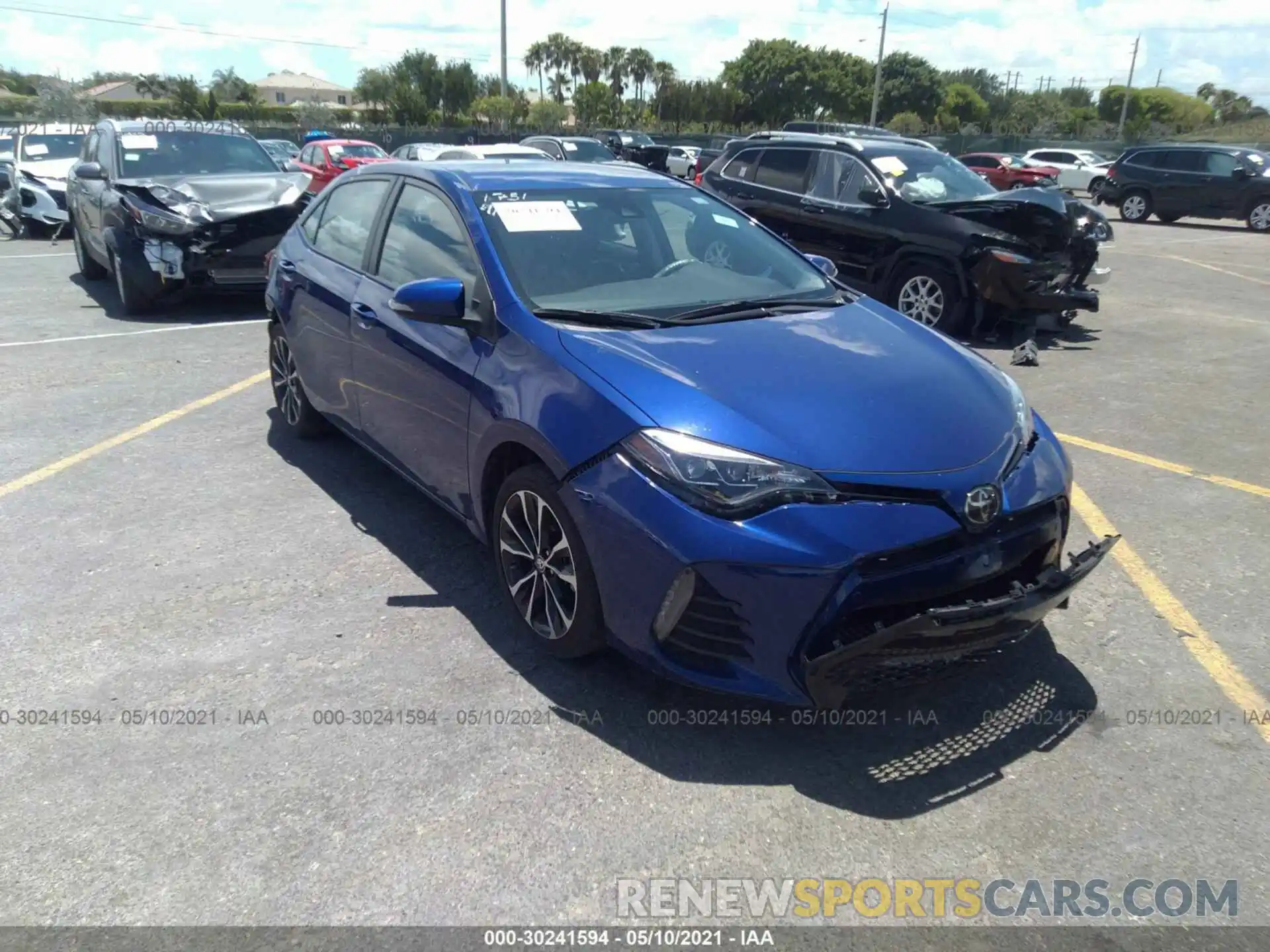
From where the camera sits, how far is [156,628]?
366 cm

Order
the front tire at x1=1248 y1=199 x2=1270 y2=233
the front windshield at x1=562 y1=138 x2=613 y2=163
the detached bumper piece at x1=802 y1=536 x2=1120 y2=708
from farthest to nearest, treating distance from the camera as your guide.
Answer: the front tire at x1=1248 y1=199 x2=1270 y2=233
the front windshield at x1=562 y1=138 x2=613 y2=163
the detached bumper piece at x1=802 y1=536 x2=1120 y2=708

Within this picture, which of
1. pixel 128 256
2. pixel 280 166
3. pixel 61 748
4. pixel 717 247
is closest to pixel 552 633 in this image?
pixel 61 748

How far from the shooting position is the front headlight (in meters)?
2.73

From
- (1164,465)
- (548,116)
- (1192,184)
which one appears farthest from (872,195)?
(548,116)

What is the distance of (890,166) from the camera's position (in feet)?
30.4

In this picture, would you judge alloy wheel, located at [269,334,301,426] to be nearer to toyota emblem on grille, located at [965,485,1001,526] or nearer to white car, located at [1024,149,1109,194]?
toyota emblem on grille, located at [965,485,1001,526]

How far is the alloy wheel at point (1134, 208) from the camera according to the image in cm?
2214

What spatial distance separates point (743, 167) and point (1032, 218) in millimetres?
3245

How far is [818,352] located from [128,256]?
776cm

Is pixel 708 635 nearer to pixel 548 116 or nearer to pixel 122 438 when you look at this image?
pixel 122 438

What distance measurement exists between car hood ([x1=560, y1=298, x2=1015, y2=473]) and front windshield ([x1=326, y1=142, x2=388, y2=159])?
57.6 ft

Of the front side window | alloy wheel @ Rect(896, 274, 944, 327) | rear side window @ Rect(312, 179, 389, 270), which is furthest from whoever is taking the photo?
alloy wheel @ Rect(896, 274, 944, 327)

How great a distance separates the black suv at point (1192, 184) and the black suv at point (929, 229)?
14664 mm

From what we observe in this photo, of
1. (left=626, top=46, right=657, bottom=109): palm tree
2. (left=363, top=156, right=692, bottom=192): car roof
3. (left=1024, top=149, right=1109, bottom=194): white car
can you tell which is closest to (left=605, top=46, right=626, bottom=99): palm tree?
(left=626, top=46, right=657, bottom=109): palm tree
